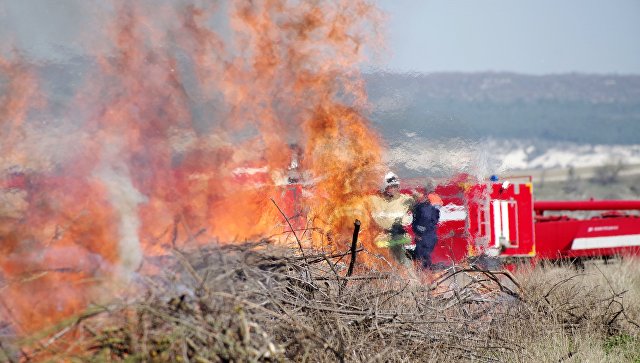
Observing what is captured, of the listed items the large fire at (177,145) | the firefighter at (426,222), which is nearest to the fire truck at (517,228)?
the firefighter at (426,222)

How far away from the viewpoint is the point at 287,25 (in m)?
10.0

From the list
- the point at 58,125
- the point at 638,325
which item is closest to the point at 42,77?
the point at 58,125

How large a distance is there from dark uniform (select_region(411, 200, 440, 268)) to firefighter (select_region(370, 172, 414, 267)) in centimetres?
13

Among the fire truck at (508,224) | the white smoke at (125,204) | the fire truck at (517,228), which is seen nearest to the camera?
the white smoke at (125,204)

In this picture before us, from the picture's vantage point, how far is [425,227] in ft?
35.8

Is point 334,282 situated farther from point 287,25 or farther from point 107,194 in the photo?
point 287,25

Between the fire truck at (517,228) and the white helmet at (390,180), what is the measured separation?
0.97 ft

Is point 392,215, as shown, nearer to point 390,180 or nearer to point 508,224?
point 390,180

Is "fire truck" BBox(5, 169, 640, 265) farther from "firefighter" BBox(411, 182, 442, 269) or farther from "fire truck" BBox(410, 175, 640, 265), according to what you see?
"firefighter" BBox(411, 182, 442, 269)

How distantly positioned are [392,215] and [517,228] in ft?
9.49

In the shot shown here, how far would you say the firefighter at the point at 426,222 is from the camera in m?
10.8

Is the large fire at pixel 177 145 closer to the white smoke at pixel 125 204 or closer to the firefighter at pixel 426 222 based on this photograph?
the white smoke at pixel 125 204

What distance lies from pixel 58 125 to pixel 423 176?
4683 mm

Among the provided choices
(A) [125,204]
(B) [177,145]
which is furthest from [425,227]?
(A) [125,204]
